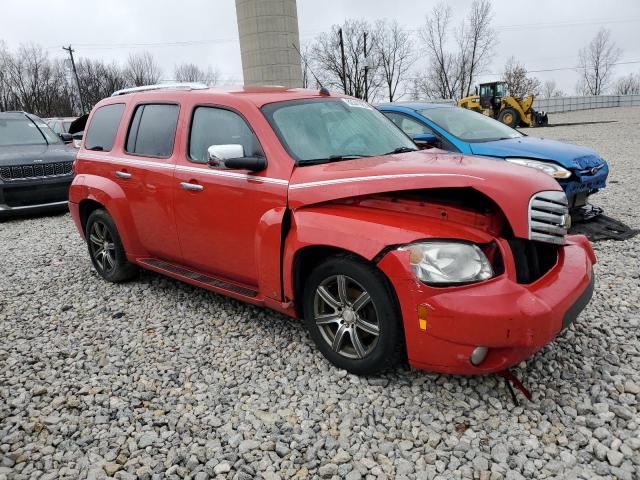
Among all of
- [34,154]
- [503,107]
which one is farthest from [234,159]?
[503,107]

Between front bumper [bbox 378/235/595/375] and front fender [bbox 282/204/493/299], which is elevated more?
front fender [bbox 282/204/493/299]

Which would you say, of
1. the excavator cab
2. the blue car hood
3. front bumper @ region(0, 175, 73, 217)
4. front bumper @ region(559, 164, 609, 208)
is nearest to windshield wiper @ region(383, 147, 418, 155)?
the blue car hood

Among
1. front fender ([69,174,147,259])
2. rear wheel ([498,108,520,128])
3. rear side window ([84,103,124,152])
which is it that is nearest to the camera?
front fender ([69,174,147,259])

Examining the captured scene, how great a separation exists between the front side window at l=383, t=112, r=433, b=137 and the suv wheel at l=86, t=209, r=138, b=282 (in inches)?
150

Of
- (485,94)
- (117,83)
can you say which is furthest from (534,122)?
(117,83)

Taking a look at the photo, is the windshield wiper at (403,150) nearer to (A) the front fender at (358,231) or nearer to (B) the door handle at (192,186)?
(A) the front fender at (358,231)

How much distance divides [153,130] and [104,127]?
94 cm

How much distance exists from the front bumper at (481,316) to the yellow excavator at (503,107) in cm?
2589

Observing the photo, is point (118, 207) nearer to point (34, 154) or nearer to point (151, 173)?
point (151, 173)

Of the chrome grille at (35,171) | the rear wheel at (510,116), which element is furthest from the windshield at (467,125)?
the rear wheel at (510,116)

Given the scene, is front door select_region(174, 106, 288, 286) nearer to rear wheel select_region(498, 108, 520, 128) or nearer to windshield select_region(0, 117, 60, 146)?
windshield select_region(0, 117, 60, 146)

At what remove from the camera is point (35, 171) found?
29.5 ft

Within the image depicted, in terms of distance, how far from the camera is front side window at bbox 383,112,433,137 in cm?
680

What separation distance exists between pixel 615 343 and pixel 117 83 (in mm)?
65878
